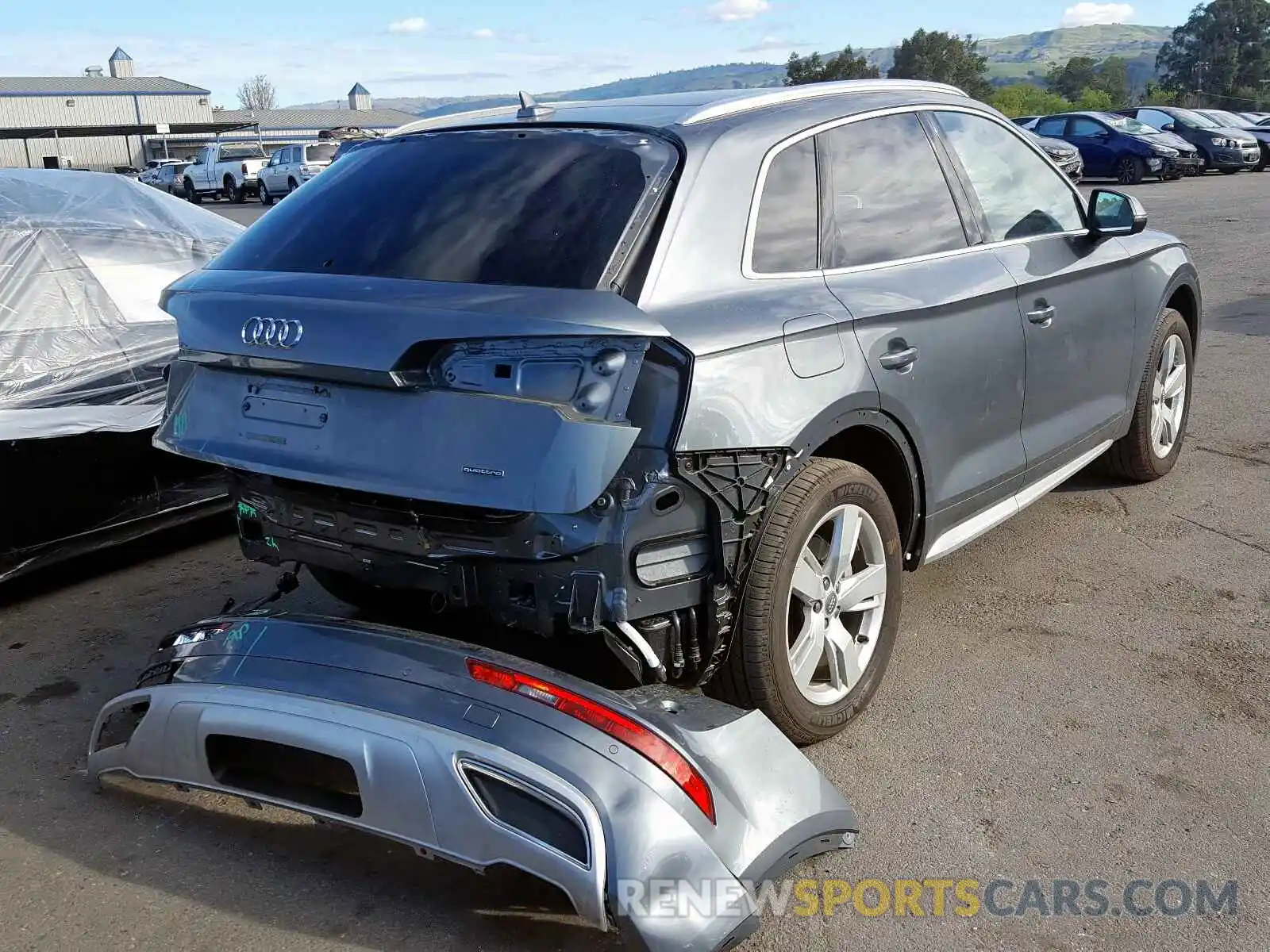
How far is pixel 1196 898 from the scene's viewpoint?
275 centimetres

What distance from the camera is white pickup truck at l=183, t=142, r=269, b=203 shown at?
3469 centimetres

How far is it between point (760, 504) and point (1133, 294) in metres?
2.77

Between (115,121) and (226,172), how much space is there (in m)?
50.2

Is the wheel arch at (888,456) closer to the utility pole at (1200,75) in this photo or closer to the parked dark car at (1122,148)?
the parked dark car at (1122,148)

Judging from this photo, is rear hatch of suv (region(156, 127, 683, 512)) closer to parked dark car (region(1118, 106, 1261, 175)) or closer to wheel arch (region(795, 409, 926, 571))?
wheel arch (region(795, 409, 926, 571))

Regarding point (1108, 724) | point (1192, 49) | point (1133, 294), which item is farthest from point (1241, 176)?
point (1192, 49)

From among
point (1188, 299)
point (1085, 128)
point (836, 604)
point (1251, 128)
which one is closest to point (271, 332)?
point (836, 604)

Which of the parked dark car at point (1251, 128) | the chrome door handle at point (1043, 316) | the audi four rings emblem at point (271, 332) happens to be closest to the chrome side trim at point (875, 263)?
the chrome door handle at point (1043, 316)

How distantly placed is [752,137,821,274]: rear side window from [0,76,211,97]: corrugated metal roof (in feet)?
276

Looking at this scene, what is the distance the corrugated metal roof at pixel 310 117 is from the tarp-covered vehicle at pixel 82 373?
77072 millimetres

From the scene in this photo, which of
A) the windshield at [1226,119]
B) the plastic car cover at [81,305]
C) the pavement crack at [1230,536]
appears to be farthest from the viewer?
the windshield at [1226,119]

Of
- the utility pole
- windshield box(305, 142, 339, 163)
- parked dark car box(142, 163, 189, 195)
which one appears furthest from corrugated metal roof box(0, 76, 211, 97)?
the utility pole

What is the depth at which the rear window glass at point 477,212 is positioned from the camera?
3.01 metres

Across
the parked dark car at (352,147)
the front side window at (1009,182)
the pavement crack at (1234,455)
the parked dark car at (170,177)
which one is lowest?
the parked dark car at (170,177)
